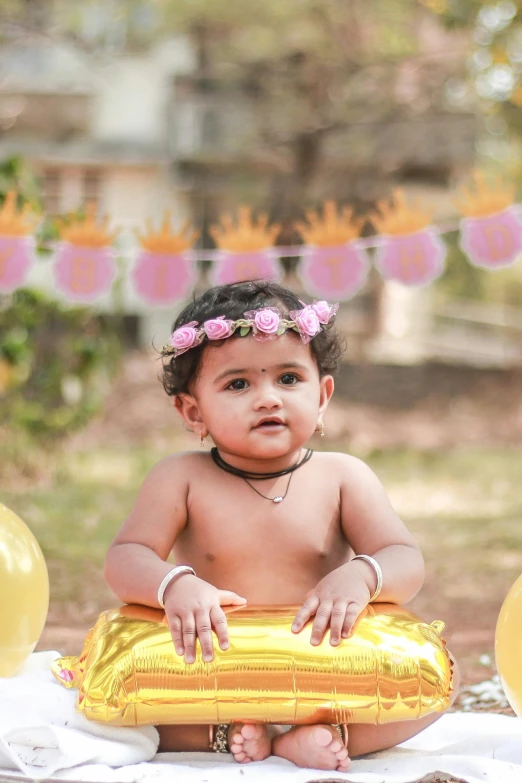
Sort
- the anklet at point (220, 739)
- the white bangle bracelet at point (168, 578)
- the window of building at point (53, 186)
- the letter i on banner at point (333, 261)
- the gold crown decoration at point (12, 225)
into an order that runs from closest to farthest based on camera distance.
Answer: the white bangle bracelet at point (168, 578), the anklet at point (220, 739), the gold crown decoration at point (12, 225), the letter i on banner at point (333, 261), the window of building at point (53, 186)

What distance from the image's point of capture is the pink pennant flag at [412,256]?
5.33 metres

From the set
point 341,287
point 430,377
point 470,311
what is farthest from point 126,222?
point 341,287

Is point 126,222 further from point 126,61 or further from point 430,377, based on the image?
point 430,377

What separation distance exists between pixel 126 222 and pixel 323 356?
15.1 meters

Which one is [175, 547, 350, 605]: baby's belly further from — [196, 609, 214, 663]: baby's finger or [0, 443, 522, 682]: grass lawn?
[0, 443, 522, 682]: grass lawn

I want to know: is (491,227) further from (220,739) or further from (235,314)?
(220,739)

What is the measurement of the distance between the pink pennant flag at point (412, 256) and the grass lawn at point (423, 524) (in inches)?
71.2

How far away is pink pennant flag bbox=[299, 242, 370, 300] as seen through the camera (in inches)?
215

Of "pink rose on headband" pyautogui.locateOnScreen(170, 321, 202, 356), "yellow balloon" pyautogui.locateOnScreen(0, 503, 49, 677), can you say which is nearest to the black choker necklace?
"pink rose on headband" pyautogui.locateOnScreen(170, 321, 202, 356)

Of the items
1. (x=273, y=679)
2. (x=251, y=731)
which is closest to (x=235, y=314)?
(x=273, y=679)

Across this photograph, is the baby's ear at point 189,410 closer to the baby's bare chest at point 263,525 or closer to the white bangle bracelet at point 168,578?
the baby's bare chest at point 263,525

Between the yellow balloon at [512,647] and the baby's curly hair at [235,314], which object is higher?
the baby's curly hair at [235,314]

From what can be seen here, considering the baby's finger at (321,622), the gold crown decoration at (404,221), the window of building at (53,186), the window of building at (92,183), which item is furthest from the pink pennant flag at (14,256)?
the window of building at (92,183)

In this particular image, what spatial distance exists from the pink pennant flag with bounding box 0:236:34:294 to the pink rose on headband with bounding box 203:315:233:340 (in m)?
2.91
